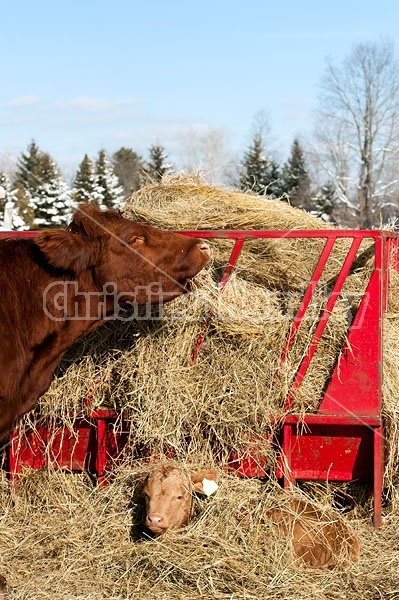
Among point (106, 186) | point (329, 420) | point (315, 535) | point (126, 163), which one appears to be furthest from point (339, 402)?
point (126, 163)

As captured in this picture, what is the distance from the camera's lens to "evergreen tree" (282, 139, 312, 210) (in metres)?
40.3

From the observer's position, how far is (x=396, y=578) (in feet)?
12.8

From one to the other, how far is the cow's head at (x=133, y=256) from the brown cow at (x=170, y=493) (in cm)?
103

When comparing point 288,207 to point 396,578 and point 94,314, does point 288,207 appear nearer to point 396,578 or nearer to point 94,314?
point 94,314

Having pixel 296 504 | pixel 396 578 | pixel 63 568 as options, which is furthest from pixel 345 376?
pixel 63 568

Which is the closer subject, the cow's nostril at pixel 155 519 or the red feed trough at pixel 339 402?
the cow's nostril at pixel 155 519

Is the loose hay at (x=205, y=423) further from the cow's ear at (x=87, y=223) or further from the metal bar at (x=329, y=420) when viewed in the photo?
the cow's ear at (x=87, y=223)

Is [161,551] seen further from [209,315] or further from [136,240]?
[136,240]

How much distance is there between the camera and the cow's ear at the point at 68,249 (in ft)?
13.3

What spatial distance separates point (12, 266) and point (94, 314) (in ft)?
1.80

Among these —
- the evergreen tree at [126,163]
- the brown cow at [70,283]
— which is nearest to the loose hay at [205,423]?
the brown cow at [70,283]

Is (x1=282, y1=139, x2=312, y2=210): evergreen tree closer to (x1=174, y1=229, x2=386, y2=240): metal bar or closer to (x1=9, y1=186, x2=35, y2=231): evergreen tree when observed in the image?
(x1=9, y1=186, x2=35, y2=231): evergreen tree

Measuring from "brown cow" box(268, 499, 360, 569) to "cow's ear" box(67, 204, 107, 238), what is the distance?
196cm

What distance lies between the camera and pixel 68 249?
412 cm
